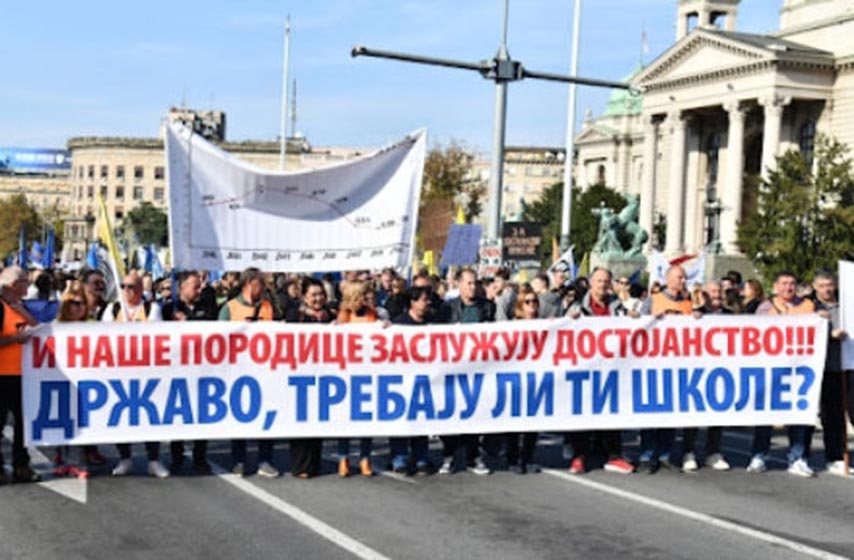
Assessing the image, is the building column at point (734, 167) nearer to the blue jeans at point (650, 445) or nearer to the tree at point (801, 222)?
the tree at point (801, 222)

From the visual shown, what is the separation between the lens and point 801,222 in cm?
5406

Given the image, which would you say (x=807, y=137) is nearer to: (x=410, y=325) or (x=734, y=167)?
(x=734, y=167)

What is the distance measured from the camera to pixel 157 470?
11.0 meters

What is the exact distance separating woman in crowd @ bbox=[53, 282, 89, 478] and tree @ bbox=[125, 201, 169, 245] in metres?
113

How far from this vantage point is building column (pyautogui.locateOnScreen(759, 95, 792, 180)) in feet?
249

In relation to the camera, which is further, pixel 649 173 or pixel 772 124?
pixel 649 173

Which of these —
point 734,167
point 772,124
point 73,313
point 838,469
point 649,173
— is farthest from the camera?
point 649,173

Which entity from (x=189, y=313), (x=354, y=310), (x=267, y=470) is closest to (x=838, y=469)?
(x=354, y=310)

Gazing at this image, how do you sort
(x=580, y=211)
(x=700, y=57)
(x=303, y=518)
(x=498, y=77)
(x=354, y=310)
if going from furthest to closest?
(x=580, y=211)
(x=700, y=57)
(x=498, y=77)
(x=354, y=310)
(x=303, y=518)

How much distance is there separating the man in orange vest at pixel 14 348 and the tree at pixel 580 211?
238 feet

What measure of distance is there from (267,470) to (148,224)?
400ft

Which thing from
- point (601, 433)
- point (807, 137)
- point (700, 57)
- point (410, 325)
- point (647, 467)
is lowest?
point (647, 467)

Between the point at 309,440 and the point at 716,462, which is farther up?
the point at 309,440

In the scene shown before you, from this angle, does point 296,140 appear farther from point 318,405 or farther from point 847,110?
point 318,405
